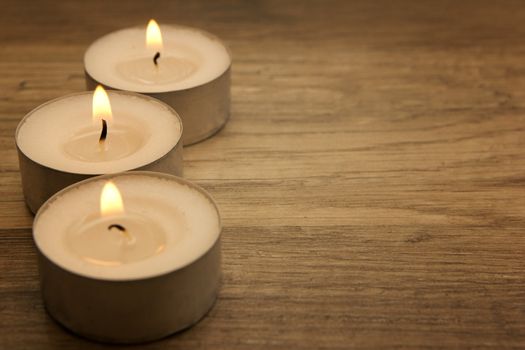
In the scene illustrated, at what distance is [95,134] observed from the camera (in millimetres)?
1056

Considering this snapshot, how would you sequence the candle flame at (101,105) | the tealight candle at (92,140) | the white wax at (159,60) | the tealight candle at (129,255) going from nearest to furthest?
1. the tealight candle at (129,255)
2. the tealight candle at (92,140)
3. the candle flame at (101,105)
4. the white wax at (159,60)

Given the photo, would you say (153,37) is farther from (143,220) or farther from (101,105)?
(143,220)

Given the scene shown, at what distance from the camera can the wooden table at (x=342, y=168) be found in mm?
862

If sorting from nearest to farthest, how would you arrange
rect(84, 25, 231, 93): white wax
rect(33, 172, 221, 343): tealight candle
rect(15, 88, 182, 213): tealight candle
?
1. rect(33, 172, 221, 343): tealight candle
2. rect(15, 88, 182, 213): tealight candle
3. rect(84, 25, 231, 93): white wax

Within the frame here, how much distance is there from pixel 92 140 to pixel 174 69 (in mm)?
206

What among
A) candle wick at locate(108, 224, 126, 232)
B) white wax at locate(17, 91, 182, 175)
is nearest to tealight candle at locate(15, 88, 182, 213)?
white wax at locate(17, 91, 182, 175)

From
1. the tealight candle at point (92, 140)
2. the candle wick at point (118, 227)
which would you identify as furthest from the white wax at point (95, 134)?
the candle wick at point (118, 227)

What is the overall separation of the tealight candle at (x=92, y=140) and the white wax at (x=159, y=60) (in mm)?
53

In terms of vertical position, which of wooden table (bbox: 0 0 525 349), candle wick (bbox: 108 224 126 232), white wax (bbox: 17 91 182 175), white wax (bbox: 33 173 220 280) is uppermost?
candle wick (bbox: 108 224 126 232)

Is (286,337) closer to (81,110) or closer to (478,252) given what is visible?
(478,252)

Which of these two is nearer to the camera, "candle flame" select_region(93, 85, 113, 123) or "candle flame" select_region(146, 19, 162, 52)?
"candle flame" select_region(93, 85, 113, 123)

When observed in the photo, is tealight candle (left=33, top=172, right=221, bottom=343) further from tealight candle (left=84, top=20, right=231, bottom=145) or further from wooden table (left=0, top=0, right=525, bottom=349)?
tealight candle (left=84, top=20, right=231, bottom=145)

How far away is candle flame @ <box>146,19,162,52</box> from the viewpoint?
1.22 meters

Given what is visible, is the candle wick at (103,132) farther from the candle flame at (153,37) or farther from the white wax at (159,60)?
the candle flame at (153,37)
